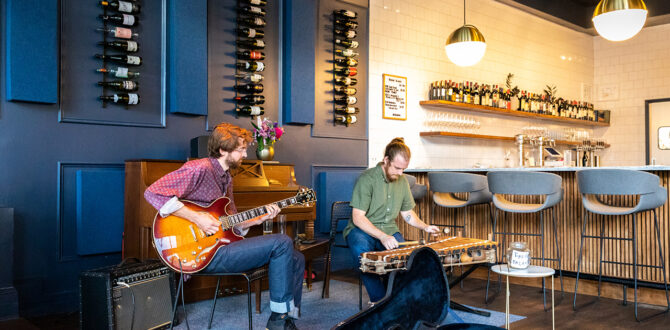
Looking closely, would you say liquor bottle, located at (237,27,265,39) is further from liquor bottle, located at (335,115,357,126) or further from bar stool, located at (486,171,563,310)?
bar stool, located at (486,171,563,310)

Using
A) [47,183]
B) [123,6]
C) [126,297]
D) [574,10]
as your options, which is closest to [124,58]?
[123,6]

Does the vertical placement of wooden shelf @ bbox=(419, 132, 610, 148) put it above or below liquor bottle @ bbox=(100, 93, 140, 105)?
below

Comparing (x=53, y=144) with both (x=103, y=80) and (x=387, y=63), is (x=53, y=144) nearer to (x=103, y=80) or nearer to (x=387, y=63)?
(x=103, y=80)

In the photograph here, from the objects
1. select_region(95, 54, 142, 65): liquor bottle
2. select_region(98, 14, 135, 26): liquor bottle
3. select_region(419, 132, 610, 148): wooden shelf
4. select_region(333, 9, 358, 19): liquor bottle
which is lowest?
select_region(419, 132, 610, 148): wooden shelf

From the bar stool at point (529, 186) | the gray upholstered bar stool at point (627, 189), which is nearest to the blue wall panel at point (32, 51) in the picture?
the bar stool at point (529, 186)

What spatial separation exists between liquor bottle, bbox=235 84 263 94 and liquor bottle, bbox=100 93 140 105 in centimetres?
99

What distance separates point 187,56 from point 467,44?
2.96 m

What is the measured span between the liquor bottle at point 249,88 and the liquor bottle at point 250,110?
0.49 ft

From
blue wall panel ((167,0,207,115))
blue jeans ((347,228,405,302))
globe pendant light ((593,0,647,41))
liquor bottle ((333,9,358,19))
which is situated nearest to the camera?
blue jeans ((347,228,405,302))

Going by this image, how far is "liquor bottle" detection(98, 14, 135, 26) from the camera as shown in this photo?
165 inches

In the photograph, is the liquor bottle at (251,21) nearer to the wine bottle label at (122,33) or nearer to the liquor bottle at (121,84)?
the wine bottle label at (122,33)

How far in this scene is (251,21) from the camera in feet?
16.6

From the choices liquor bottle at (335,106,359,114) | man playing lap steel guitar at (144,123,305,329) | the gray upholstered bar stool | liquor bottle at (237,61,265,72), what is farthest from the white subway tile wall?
man playing lap steel guitar at (144,123,305,329)

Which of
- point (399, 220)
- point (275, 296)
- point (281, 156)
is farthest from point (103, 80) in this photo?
point (399, 220)
